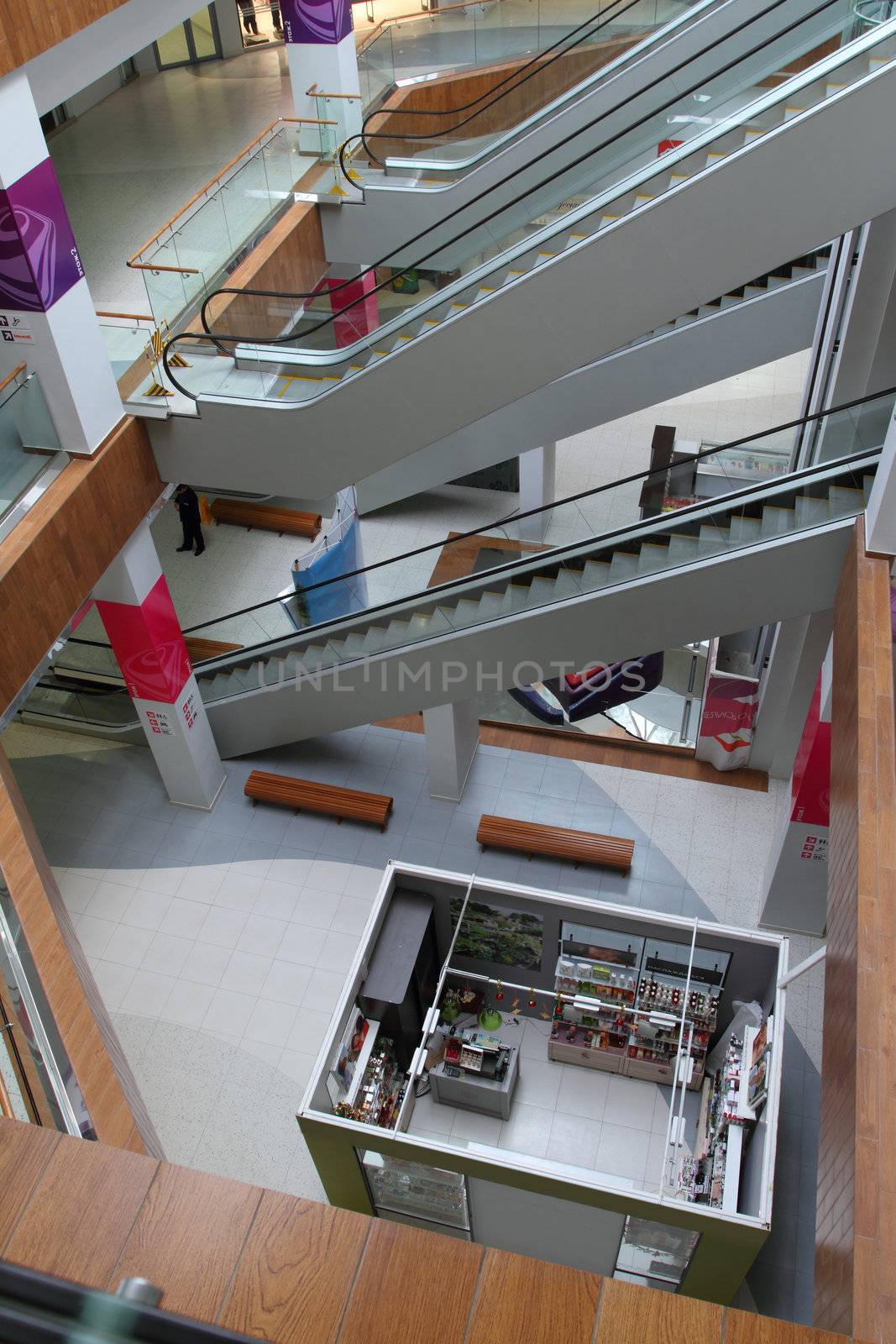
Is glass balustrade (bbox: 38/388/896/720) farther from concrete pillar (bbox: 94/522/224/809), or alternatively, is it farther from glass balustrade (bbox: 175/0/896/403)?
glass balustrade (bbox: 175/0/896/403)

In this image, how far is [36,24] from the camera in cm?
638

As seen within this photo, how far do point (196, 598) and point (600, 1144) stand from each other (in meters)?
8.37

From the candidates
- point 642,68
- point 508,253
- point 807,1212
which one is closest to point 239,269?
point 508,253

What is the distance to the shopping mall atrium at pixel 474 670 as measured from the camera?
20.6ft

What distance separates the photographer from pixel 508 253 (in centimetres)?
799

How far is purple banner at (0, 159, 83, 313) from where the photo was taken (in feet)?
22.4

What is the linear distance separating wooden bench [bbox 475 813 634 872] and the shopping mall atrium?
51 mm

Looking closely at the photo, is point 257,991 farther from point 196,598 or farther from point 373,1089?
point 196,598

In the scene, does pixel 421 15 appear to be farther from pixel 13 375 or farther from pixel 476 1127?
pixel 476 1127

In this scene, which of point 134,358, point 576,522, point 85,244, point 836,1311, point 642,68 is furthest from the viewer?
point 85,244

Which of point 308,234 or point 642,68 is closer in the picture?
point 642,68

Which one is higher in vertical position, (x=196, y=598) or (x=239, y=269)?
(x=239, y=269)

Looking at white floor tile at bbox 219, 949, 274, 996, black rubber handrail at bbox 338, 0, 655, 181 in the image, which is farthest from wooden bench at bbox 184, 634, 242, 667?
black rubber handrail at bbox 338, 0, 655, 181

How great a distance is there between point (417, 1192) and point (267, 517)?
9676 mm
